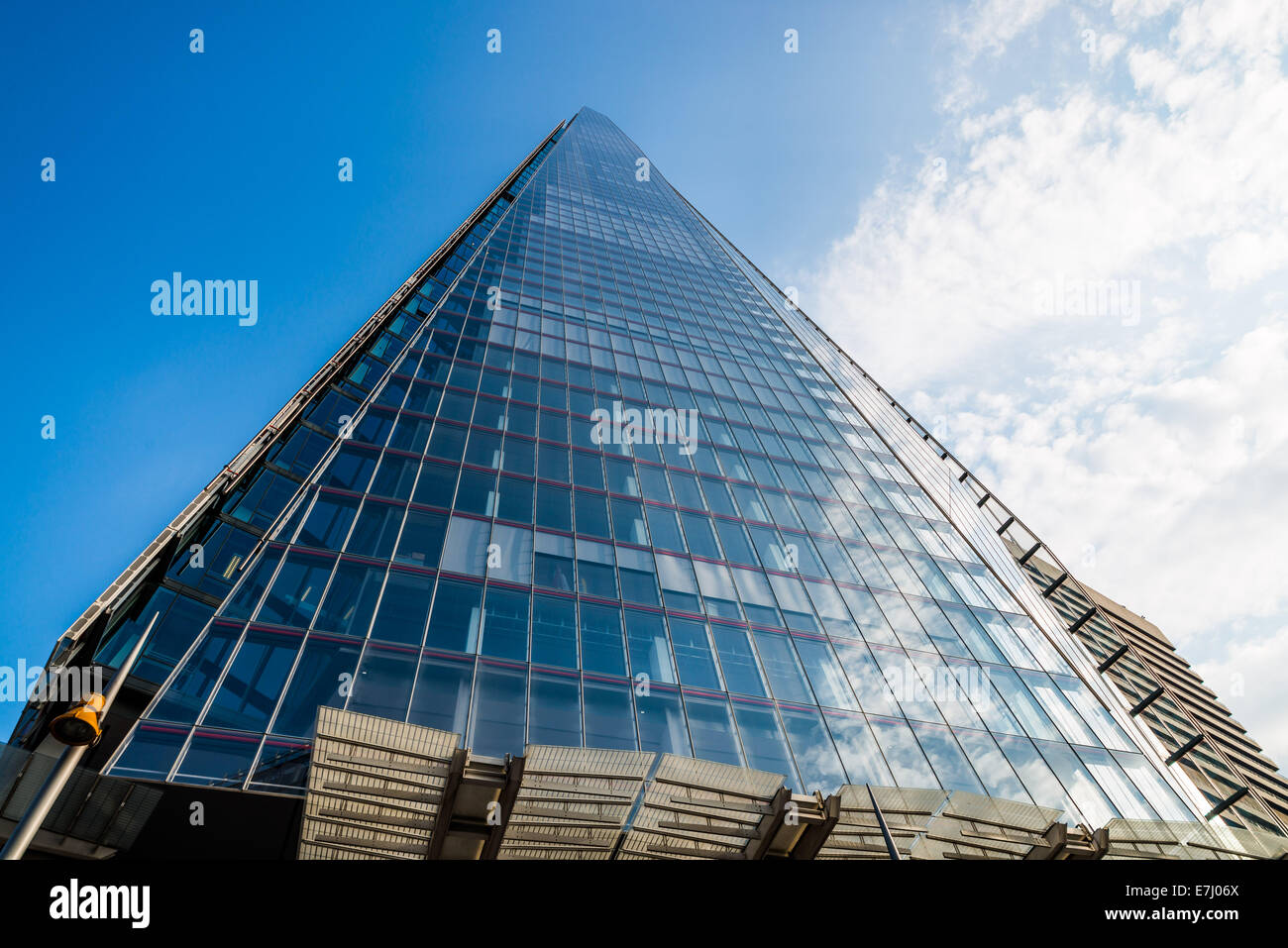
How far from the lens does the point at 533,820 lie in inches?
432

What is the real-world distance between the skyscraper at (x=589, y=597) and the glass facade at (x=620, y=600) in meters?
0.08

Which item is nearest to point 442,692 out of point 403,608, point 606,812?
point 403,608

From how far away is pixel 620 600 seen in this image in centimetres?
1766

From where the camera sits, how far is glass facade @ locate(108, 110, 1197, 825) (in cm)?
1316

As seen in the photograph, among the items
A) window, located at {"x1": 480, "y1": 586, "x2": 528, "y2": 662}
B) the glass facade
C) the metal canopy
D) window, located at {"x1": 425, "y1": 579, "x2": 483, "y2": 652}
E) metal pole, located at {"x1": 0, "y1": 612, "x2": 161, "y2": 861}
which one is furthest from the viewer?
window, located at {"x1": 480, "y1": 586, "x2": 528, "y2": 662}

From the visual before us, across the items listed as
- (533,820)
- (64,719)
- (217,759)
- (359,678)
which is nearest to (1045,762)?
(533,820)

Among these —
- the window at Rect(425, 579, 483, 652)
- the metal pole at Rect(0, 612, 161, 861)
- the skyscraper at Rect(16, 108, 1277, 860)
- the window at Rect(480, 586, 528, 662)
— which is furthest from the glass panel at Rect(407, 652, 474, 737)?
the metal pole at Rect(0, 612, 161, 861)

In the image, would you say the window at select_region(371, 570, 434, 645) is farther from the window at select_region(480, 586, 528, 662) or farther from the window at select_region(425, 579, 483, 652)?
the window at select_region(480, 586, 528, 662)

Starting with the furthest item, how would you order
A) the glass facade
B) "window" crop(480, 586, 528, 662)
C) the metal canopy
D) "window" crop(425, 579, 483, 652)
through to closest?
"window" crop(480, 586, 528, 662)
"window" crop(425, 579, 483, 652)
the glass facade
the metal canopy

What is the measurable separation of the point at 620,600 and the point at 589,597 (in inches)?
34.4

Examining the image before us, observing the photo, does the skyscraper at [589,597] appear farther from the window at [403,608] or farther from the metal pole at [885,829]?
the metal pole at [885,829]

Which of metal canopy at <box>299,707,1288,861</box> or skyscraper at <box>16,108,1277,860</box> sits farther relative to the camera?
skyscraper at <box>16,108,1277,860</box>

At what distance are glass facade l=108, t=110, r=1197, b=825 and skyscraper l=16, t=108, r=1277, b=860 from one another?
0.08m
